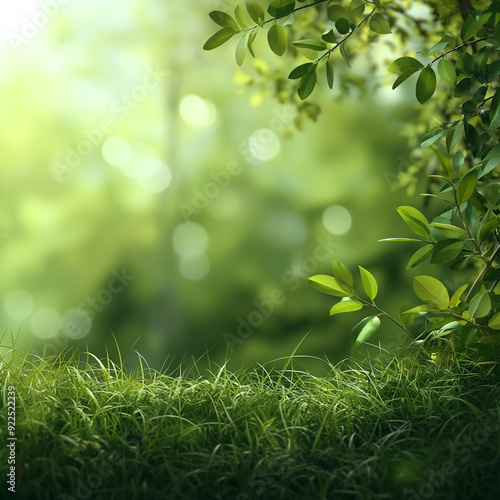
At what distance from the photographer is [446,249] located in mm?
1250

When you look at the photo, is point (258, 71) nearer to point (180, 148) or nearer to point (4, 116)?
point (180, 148)

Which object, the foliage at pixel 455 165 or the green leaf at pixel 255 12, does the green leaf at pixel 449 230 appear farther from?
the green leaf at pixel 255 12

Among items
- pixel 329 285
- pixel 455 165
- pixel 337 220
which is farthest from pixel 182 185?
pixel 455 165

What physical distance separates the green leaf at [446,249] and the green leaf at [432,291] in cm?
7

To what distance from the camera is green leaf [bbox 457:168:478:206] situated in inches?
48.5

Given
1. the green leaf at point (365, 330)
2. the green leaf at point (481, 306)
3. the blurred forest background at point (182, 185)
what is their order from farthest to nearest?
the blurred forest background at point (182, 185) < the green leaf at point (365, 330) < the green leaf at point (481, 306)

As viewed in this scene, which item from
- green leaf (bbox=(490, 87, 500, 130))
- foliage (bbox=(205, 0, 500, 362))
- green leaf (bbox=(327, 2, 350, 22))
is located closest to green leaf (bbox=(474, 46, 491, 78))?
foliage (bbox=(205, 0, 500, 362))

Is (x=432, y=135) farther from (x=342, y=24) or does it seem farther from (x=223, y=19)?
(x=223, y=19)

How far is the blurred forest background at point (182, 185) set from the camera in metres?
2.36

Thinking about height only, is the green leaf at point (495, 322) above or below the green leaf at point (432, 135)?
below

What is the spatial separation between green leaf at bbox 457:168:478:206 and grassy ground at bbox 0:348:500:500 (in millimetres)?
433

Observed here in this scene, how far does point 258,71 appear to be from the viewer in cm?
226

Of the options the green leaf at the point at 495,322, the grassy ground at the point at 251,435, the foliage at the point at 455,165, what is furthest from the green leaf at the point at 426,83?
the grassy ground at the point at 251,435

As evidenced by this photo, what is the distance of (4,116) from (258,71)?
116 centimetres
